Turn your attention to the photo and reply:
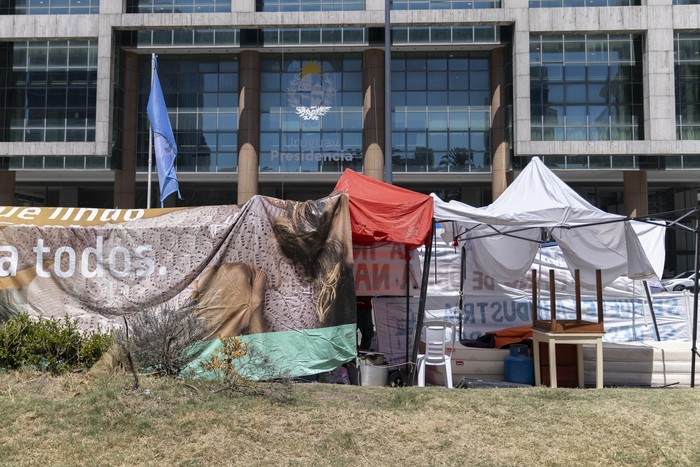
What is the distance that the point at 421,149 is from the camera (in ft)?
132

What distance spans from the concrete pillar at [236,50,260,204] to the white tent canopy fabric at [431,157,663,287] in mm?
27348

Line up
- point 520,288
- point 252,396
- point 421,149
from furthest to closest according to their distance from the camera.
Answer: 1. point 421,149
2. point 520,288
3. point 252,396

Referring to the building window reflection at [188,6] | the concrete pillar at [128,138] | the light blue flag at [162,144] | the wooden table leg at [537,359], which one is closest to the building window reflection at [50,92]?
the concrete pillar at [128,138]

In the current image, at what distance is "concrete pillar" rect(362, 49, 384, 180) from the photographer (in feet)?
128

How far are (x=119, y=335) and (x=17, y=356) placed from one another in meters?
1.11

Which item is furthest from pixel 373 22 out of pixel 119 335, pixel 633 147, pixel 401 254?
pixel 119 335

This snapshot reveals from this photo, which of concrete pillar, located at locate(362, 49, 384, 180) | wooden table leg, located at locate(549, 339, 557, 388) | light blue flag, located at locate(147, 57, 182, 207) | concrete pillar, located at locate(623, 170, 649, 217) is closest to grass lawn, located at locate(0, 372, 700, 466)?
wooden table leg, located at locate(549, 339, 557, 388)

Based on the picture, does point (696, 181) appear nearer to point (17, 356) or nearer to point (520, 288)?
point (520, 288)

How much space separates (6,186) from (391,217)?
3756 cm

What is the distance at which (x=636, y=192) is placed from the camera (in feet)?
130

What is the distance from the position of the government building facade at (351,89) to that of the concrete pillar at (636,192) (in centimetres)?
9

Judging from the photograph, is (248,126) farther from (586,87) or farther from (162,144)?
(586,87)

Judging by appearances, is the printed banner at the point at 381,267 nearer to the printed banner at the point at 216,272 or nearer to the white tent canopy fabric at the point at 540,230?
the white tent canopy fabric at the point at 540,230

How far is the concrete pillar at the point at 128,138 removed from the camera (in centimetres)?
3997
